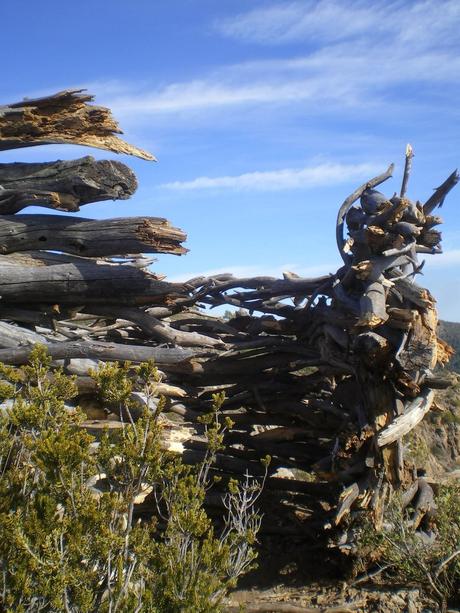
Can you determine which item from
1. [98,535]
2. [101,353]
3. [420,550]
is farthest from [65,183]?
[420,550]

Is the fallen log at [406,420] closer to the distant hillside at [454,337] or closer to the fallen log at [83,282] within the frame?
the fallen log at [83,282]

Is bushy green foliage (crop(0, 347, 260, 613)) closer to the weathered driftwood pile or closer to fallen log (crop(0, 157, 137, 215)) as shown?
the weathered driftwood pile

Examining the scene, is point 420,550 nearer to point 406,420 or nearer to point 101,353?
point 406,420

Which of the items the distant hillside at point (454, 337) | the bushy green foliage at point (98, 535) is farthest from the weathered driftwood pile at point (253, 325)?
the distant hillside at point (454, 337)

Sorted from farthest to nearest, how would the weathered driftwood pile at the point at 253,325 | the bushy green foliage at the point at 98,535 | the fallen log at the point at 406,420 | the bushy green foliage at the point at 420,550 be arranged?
the weathered driftwood pile at the point at 253,325
the fallen log at the point at 406,420
the bushy green foliage at the point at 420,550
the bushy green foliage at the point at 98,535

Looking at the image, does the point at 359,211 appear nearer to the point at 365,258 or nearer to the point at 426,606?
the point at 365,258

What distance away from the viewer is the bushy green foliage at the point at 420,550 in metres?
6.18

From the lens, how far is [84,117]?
295 inches

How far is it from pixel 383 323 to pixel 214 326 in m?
2.55

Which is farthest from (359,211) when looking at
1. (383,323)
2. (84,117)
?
(84,117)

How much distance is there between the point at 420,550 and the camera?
6.39m

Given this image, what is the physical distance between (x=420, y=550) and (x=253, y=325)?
3.01 metres

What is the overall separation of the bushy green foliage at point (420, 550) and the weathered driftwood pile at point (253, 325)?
222 millimetres

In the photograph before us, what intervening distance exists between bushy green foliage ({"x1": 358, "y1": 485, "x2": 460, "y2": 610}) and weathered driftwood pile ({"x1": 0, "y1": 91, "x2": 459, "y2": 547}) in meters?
0.22
